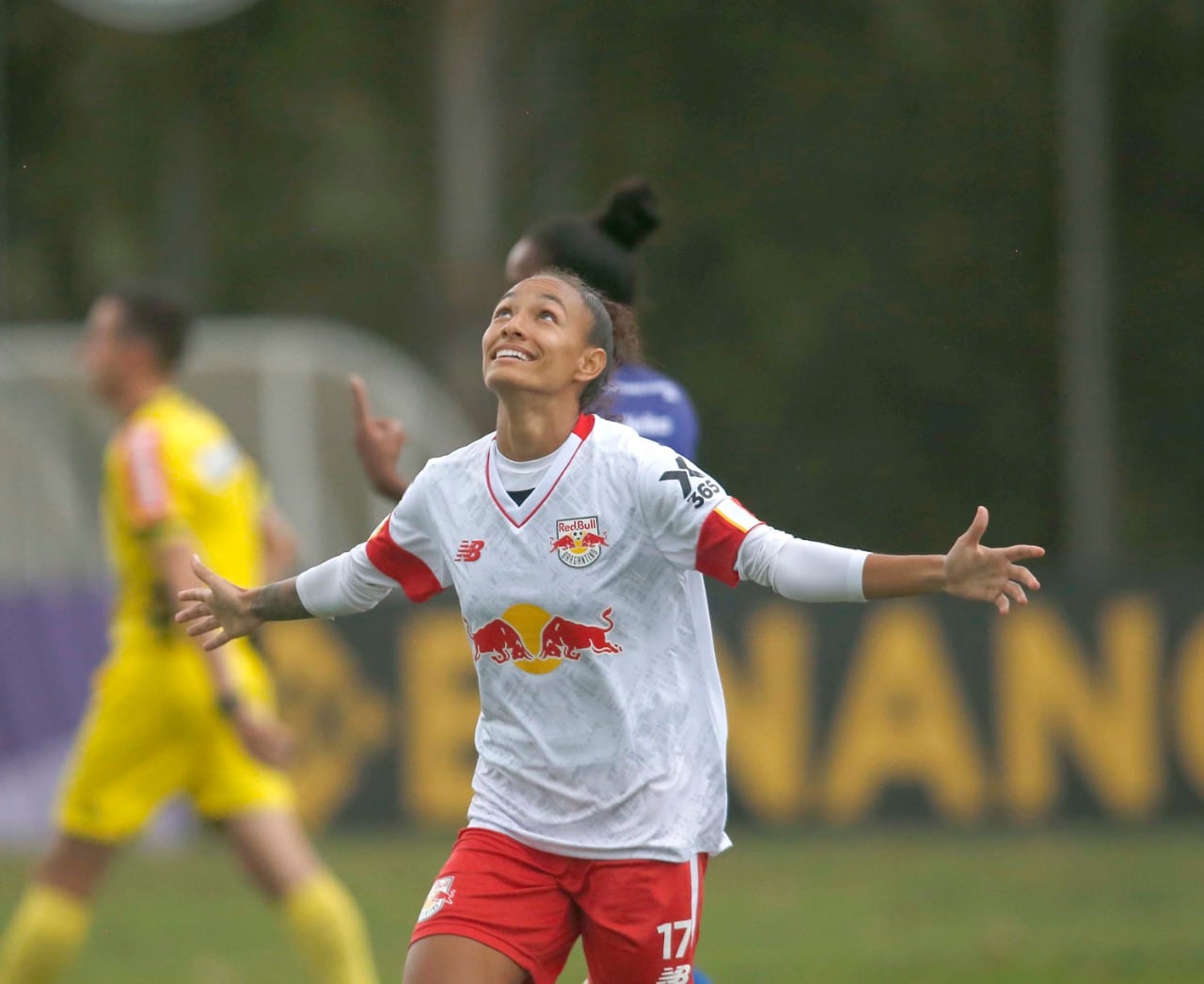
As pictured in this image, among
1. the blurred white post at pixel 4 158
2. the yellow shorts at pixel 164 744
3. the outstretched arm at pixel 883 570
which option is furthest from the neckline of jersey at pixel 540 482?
the blurred white post at pixel 4 158

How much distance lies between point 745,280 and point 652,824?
853 inches

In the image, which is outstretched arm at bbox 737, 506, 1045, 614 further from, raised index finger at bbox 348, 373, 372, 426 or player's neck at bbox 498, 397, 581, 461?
raised index finger at bbox 348, 373, 372, 426

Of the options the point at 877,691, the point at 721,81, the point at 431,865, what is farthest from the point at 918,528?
→ the point at 431,865

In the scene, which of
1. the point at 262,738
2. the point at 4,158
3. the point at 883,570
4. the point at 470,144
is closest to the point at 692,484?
the point at 883,570

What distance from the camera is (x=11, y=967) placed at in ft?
24.4

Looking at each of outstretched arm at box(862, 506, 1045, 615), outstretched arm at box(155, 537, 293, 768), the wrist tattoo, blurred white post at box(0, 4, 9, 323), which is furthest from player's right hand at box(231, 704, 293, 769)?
blurred white post at box(0, 4, 9, 323)

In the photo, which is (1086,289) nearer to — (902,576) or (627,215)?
(627,215)

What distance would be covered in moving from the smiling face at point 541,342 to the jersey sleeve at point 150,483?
9.02 feet

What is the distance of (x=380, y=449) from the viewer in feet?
20.3

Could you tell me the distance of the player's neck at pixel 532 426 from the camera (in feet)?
16.3

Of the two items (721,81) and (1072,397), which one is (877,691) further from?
(721,81)

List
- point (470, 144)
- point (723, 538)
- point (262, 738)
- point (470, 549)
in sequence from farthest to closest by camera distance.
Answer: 1. point (470, 144)
2. point (262, 738)
3. point (470, 549)
4. point (723, 538)

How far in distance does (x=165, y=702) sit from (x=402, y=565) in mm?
2800

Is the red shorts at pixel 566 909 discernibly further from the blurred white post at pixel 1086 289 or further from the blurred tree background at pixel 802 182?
the blurred tree background at pixel 802 182
